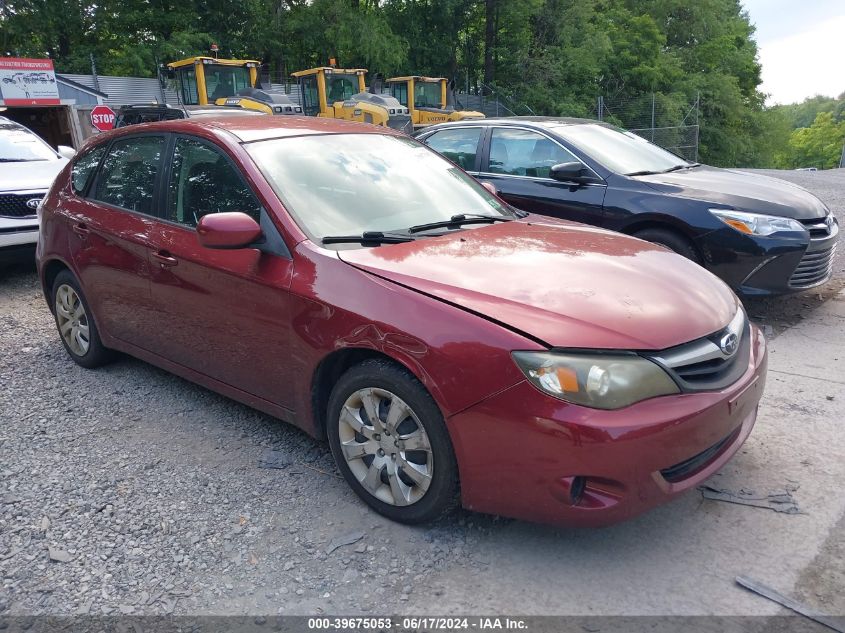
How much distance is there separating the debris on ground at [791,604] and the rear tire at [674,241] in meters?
3.24

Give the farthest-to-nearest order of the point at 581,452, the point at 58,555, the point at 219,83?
1. the point at 219,83
2. the point at 58,555
3. the point at 581,452

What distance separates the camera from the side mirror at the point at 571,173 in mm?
5768

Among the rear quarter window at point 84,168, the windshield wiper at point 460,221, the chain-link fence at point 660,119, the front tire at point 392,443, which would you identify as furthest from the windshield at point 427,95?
the front tire at point 392,443

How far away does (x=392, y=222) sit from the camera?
336 centimetres

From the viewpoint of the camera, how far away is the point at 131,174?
4094 millimetres

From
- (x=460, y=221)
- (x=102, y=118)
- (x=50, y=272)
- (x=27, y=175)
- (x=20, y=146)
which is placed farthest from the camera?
(x=102, y=118)

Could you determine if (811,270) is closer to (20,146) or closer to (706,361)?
(706,361)

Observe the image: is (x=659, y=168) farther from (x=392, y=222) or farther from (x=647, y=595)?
(x=647, y=595)

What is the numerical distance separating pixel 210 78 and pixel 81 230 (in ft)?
49.3

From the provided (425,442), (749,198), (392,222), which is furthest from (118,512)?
(749,198)

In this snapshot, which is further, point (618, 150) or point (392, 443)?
point (618, 150)

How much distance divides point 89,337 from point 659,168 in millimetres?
4870

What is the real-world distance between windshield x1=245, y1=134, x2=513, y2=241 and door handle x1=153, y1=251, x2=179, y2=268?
72cm

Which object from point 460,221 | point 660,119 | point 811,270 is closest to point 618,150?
point 811,270
